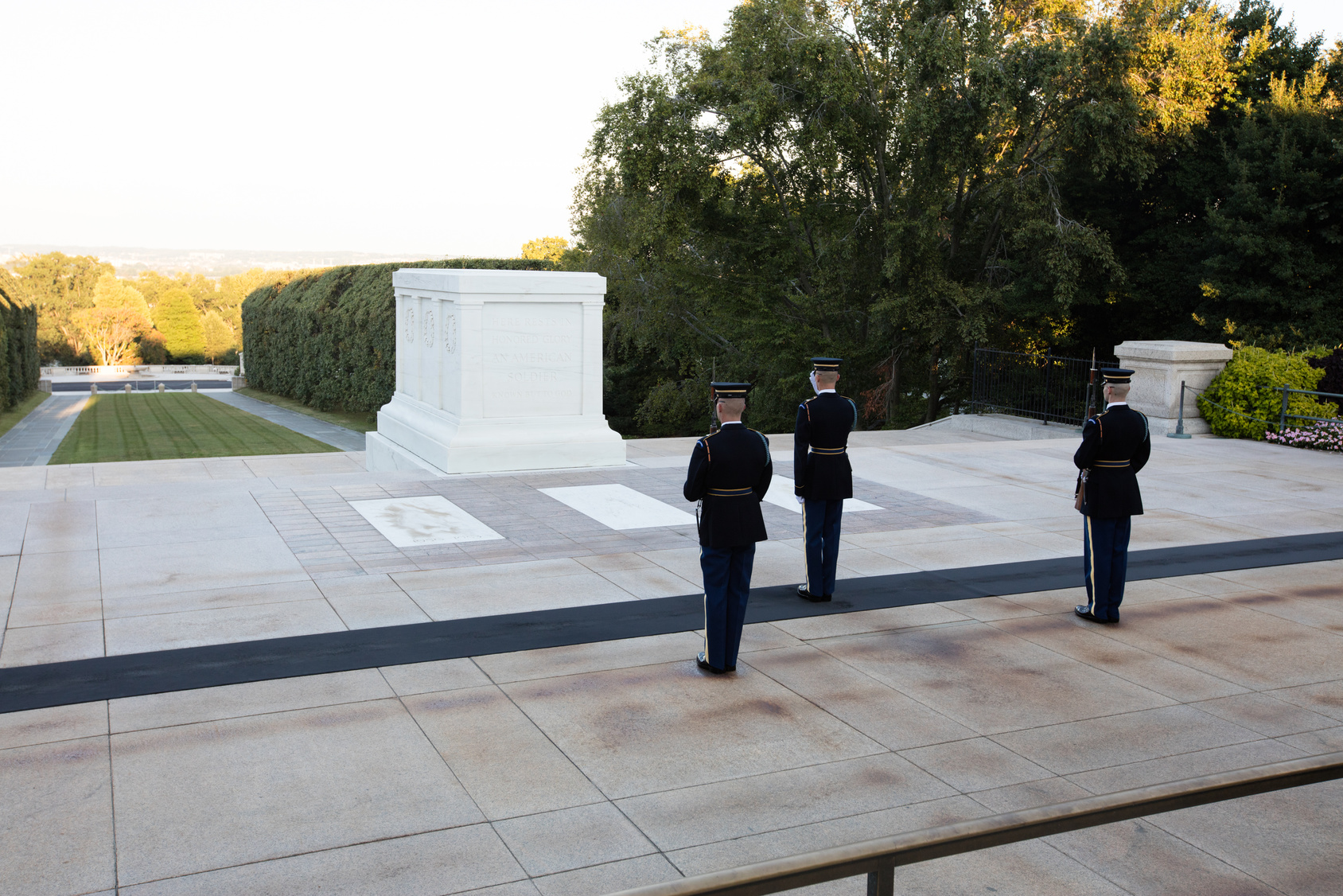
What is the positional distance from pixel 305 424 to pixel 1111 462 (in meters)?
35.4

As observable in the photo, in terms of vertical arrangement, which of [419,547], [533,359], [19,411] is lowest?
[19,411]

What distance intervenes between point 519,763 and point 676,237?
2103 cm

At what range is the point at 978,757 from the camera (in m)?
4.55

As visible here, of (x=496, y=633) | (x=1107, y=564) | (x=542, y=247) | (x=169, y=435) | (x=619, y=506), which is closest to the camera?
(x=496, y=633)

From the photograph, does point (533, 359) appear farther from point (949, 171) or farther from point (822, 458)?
point (949, 171)

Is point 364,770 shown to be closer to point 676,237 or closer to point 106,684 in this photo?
point 106,684

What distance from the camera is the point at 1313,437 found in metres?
14.8

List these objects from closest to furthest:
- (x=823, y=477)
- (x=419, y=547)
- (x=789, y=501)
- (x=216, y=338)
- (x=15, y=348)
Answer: (x=823, y=477) < (x=419, y=547) < (x=789, y=501) < (x=15, y=348) < (x=216, y=338)

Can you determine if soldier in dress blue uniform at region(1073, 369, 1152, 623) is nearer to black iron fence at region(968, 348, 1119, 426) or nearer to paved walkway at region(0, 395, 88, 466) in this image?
black iron fence at region(968, 348, 1119, 426)

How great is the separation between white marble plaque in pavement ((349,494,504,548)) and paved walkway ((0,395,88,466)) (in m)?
12.5

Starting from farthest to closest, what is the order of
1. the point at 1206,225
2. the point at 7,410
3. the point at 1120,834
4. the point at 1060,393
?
1. the point at 7,410
2. the point at 1206,225
3. the point at 1060,393
4. the point at 1120,834

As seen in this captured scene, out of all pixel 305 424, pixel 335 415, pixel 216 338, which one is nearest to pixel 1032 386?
pixel 305 424

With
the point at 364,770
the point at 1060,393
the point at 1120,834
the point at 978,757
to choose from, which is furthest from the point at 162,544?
the point at 1060,393

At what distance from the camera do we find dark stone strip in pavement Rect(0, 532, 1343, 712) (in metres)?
5.29
